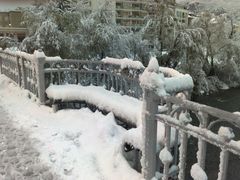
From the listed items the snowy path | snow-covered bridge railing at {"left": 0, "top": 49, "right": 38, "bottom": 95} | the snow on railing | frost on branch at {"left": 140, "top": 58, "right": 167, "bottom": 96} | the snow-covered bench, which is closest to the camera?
the snow on railing

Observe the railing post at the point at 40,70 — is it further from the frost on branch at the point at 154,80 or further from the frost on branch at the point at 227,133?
the frost on branch at the point at 227,133

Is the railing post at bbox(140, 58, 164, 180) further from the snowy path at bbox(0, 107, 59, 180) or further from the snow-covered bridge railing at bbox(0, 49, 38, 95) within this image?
the snow-covered bridge railing at bbox(0, 49, 38, 95)

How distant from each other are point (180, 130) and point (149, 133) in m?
0.50

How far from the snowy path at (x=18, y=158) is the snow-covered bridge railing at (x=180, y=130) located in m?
1.39

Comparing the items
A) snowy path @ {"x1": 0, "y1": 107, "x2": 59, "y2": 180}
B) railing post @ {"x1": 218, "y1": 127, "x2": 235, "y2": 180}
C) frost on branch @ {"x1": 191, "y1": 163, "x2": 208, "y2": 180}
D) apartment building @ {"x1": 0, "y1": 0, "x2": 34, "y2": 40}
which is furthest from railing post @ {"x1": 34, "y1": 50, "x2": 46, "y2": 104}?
apartment building @ {"x1": 0, "y1": 0, "x2": 34, "y2": 40}

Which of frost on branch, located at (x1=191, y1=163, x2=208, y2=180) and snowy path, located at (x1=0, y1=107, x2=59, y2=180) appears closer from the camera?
frost on branch, located at (x1=191, y1=163, x2=208, y2=180)

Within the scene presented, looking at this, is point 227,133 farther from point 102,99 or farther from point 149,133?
point 102,99

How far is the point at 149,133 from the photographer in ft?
10.8

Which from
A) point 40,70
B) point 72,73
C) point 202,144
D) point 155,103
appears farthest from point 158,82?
point 72,73

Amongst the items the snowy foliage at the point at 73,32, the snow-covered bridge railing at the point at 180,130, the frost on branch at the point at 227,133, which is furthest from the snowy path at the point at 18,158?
the snowy foliage at the point at 73,32

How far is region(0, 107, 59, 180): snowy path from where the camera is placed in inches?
157

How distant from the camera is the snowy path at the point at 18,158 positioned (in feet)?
13.1

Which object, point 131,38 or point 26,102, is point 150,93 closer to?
point 26,102

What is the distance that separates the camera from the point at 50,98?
6.79 meters
